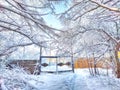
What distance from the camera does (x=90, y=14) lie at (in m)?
8.74

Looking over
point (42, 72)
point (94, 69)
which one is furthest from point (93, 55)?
point (42, 72)

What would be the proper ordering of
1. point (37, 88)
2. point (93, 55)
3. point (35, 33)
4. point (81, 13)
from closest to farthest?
→ 1. point (37, 88)
2. point (35, 33)
3. point (81, 13)
4. point (93, 55)

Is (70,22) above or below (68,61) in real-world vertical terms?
above

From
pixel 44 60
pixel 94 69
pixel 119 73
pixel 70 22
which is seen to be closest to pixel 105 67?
pixel 94 69

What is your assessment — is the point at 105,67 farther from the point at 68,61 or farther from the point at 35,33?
the point at 35,33

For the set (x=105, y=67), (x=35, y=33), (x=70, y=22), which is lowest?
(x=105, y=67)

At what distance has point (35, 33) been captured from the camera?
737cm

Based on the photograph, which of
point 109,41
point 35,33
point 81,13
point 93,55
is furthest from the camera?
point 93,55

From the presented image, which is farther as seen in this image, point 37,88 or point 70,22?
point 70,22

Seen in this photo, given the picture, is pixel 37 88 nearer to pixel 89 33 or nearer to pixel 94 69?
pixel 89 33

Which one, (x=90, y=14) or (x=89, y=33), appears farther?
(x=89, y=33)

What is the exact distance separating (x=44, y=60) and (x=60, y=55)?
113 centimetres

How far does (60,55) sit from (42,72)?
110 cm

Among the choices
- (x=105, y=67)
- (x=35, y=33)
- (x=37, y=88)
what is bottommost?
(x=37, y=88)
